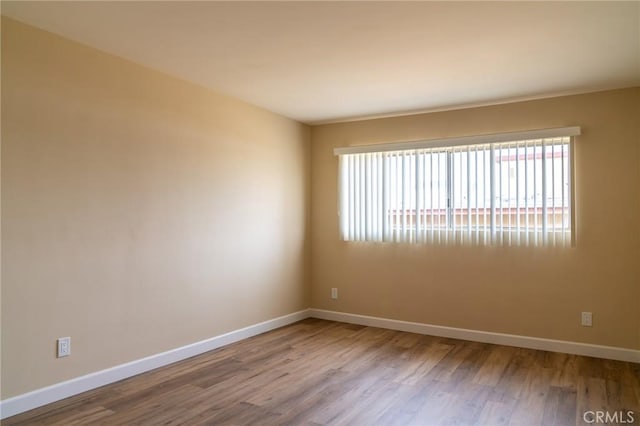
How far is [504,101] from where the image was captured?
409 centimetres

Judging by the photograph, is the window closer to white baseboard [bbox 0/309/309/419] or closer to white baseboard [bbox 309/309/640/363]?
white baseboard [bbox 309/309/640/363]

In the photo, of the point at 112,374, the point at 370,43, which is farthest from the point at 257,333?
the point at 370,43

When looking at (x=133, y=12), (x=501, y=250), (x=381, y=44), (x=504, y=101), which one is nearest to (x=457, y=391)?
(x=501, y=250)

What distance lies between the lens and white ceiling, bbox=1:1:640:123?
7.77ft

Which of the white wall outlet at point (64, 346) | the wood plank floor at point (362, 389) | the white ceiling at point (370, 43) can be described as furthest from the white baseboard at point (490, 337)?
the white wall outlet at point (64, 346)

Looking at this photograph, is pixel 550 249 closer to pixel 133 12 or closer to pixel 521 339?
pixel 521 339

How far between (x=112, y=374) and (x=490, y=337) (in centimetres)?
334

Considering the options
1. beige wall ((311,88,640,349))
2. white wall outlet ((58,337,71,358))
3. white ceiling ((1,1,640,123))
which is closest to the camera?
white ceiling ((1,1,640,123))

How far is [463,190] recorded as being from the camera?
4277mm

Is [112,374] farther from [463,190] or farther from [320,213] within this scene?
[463,190]

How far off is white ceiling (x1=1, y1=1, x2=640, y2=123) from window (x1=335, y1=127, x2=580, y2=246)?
53 cm

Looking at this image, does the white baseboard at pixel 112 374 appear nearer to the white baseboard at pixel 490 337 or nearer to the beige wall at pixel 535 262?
the white baseboard at pixel 490 337

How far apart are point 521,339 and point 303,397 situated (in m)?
2.30

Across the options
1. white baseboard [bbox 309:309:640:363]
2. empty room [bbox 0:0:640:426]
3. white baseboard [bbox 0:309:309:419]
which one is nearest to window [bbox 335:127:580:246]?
empty room [bbox 0:0:640:426]
